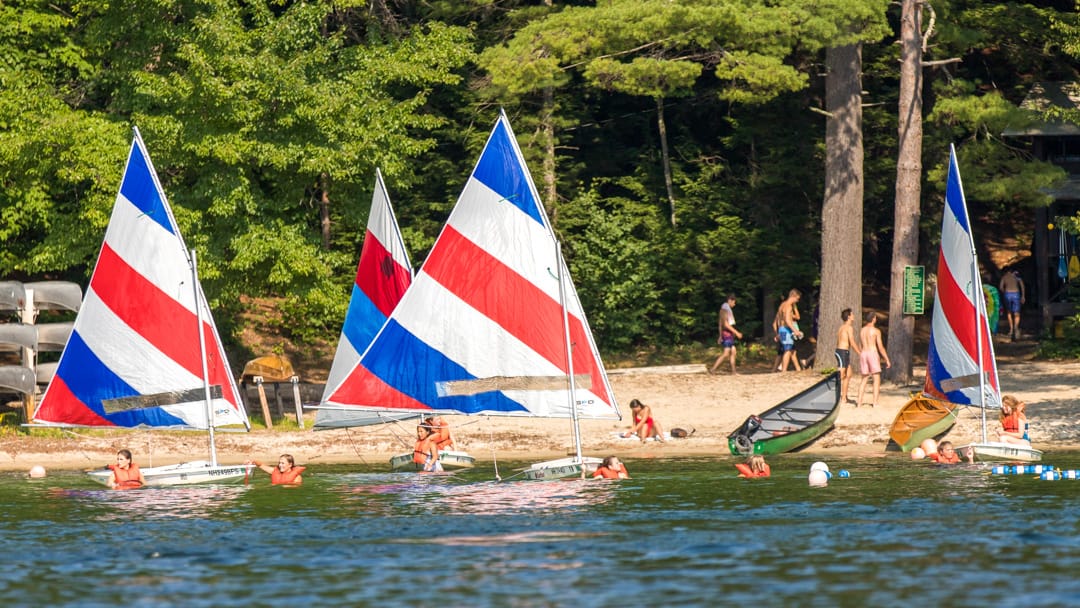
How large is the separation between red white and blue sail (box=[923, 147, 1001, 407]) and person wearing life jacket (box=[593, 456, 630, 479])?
6832 mm

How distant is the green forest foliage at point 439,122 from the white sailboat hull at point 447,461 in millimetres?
5787

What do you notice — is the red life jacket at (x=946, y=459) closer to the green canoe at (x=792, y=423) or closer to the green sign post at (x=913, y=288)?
the green canoe at (x=792, y=423)

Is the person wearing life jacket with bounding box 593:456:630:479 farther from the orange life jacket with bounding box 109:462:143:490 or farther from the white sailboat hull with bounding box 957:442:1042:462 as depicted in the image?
the orange life jacket with bounding box 109:462:143:490

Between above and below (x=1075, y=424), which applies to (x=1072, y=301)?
above

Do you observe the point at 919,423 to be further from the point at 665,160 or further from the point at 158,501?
the point at 665,160

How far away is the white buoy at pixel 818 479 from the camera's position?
26.0 m

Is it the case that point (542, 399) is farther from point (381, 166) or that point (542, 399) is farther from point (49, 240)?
point (49, 240)

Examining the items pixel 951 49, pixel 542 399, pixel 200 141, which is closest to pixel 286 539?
pixel 542 399

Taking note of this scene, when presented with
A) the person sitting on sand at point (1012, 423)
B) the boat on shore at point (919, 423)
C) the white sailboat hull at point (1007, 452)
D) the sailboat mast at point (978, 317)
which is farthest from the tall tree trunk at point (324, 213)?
the white sailboat hull at point (1007, 452)

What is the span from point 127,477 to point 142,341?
7.71 feet

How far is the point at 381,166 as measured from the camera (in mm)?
36312

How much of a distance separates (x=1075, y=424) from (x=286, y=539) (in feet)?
56.3

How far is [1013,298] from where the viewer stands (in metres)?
42.6

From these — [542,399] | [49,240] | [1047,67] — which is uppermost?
[1047,67]
